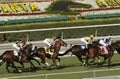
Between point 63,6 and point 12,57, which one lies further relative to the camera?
point 63,6

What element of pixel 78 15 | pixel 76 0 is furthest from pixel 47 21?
pixel 76 0

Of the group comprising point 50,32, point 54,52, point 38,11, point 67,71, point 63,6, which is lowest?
point 63,6

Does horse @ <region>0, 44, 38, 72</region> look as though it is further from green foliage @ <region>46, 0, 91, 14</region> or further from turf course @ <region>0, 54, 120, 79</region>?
green foliage @ <region>46, 0, 91, 14</region>

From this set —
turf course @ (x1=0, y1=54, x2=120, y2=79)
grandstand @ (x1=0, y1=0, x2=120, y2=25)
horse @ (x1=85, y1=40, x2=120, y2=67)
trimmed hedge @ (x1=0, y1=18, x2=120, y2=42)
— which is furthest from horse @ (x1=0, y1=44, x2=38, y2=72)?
grandstand @ (x1=0, y1=0, x2=120, y2=25)

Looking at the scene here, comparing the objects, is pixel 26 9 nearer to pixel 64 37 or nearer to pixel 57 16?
pixel 57 16

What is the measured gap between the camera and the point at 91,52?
15.6 metres

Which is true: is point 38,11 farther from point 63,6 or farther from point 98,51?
point 98,51

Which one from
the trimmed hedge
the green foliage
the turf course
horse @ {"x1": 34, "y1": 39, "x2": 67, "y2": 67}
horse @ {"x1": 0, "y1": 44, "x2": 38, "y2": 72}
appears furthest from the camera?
the green foliage

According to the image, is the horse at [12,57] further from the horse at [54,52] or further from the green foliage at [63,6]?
the green foliage at [63,6]

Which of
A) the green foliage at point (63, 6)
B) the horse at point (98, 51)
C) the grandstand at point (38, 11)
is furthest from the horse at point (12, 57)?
the green foliage at point (63, 6)

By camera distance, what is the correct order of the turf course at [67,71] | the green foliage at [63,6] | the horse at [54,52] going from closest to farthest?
the turf course at [67,71], the horse at [54,52], the green foliage at [63,6]

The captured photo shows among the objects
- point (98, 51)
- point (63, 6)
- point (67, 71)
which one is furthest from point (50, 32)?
point (63, 6)

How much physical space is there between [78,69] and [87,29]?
4.66 m

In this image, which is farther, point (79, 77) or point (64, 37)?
point (64, 37)
